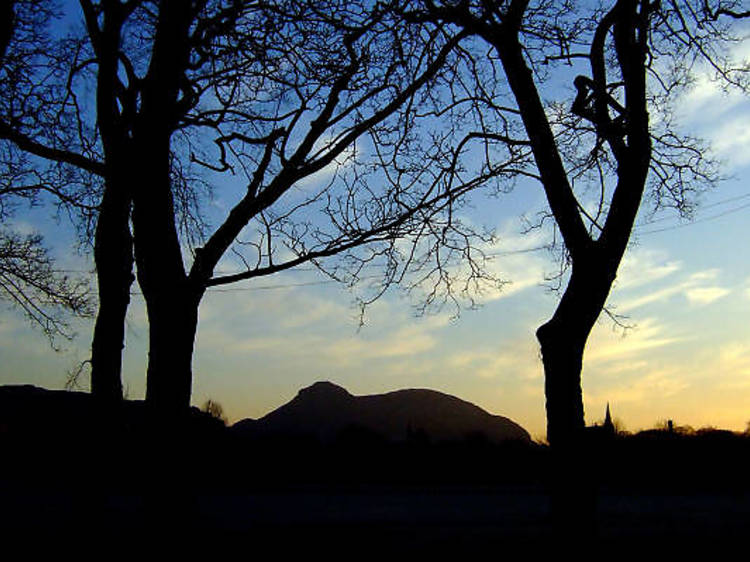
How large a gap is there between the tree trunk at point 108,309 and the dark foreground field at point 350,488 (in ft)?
1.64

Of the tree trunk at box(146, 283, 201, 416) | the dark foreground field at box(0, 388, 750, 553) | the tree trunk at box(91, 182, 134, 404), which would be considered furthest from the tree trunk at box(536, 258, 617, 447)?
the tree trunk at box(91, 182, 134, 404)

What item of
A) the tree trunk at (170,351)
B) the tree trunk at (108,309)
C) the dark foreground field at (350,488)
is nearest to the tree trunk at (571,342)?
the dark foreground field at (350,488)

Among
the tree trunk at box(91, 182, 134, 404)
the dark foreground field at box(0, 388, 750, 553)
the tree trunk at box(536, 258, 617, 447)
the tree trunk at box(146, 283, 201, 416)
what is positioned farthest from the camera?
the tree trunk at box(91, 182, 134, 404)

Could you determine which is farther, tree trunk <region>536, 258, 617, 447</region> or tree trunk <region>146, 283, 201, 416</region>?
tree trunk <region>146, 283, 201, 416</region>

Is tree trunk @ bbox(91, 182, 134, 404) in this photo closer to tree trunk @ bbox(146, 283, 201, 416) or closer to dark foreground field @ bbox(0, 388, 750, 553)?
dark foreground field @ bbox(0, 388, 750, 553)

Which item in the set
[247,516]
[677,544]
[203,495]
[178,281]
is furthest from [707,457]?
[178,281]

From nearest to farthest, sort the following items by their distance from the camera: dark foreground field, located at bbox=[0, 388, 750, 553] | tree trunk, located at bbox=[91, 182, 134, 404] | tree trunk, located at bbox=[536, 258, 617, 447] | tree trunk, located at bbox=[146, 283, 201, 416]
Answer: tree trunk, located at bbox=[536, 258, 617, 447]
tree trunk, located at bbox=[146, 283, 201, 416]
dark foreground field, located at bbox=[0, 388, 750, 553]
tree trunk, located at bbox=[91, 182, 134, 404]

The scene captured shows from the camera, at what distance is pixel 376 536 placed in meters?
13.0

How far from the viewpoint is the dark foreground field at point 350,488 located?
10969mm

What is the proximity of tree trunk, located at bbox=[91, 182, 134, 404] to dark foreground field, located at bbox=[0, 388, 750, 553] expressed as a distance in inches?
19.7

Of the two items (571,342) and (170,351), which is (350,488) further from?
(571,342)

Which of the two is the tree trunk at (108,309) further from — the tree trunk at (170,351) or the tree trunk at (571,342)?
the tree trunk at (571,342)

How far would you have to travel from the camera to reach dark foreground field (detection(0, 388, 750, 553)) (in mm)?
10969

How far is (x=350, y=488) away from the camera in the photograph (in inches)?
1310
